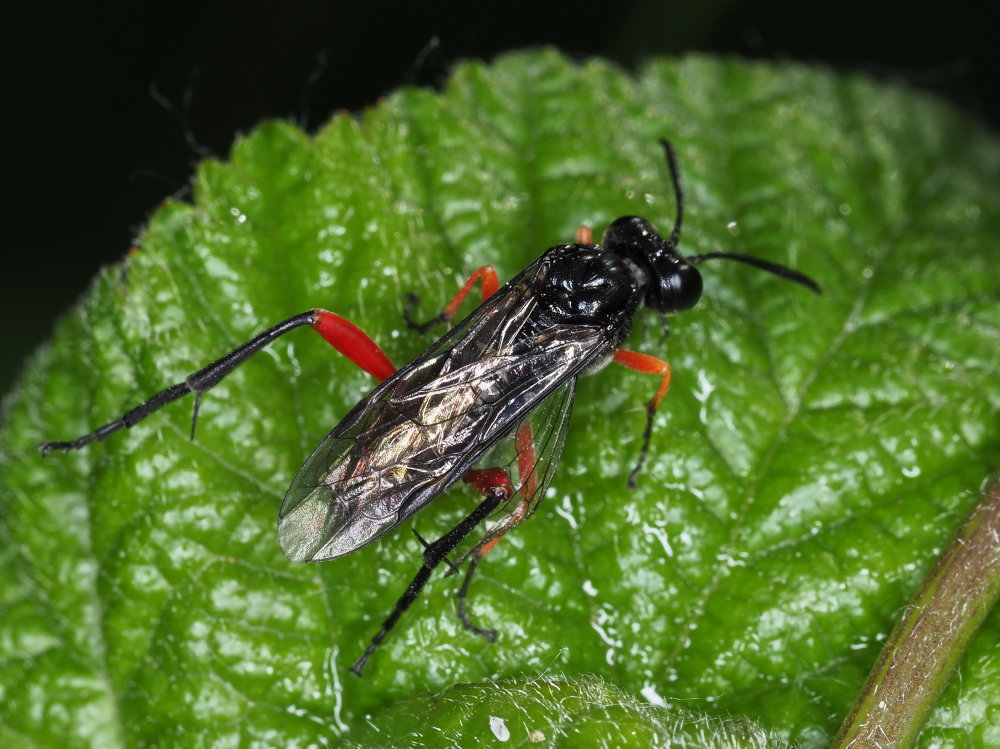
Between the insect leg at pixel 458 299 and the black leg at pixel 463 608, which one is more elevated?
the insect leg at pixel 458 299

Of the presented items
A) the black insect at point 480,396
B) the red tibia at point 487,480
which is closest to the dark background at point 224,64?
the black insect at point 480,396

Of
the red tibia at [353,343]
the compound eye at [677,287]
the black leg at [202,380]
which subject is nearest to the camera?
the black leg at [202,380]

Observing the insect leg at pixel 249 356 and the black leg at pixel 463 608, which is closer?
the black leg at pixel 463 608

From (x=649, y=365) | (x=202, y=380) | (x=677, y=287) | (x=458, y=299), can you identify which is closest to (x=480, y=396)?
(x=458, y=299)

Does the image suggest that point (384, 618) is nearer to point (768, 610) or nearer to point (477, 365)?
point (477, 365)

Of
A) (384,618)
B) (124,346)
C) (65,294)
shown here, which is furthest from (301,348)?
(65,294)

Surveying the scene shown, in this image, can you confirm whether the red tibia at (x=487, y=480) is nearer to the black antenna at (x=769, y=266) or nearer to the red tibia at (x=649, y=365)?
the red tibia at (x=649, y=365)

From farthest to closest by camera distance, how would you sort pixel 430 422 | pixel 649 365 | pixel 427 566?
1. pixel 649 365
2. pixel 430 422
3. pixel 427 566

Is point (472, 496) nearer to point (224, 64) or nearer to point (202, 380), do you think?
point (202, 380)
